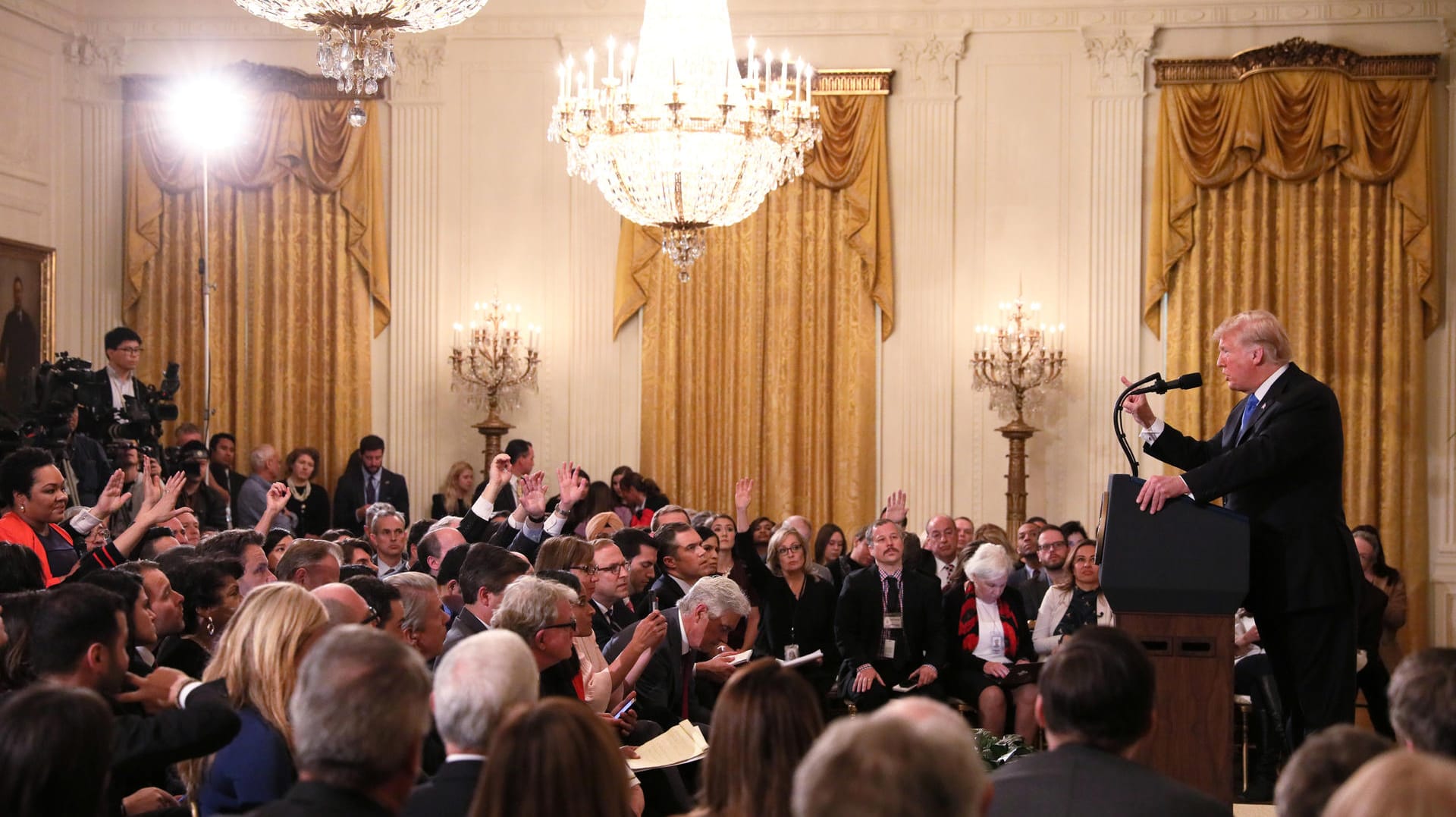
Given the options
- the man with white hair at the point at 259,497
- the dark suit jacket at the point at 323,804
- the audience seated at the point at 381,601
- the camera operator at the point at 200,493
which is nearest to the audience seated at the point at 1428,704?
the dark suit jacket at the point at 323,804

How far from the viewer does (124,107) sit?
1255cm

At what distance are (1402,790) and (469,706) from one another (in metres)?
1.69

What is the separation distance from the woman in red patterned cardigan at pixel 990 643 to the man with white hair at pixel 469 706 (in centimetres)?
528

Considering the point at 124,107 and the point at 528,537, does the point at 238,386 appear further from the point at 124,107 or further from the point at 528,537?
the point at 528,537

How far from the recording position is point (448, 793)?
2.80 meters

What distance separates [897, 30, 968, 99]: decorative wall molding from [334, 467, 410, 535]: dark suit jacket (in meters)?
5.20

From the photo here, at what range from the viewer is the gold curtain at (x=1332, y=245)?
11.7 meters

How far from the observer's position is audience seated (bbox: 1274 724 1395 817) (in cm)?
231

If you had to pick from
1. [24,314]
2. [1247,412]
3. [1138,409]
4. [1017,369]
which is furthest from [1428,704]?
[24,314]

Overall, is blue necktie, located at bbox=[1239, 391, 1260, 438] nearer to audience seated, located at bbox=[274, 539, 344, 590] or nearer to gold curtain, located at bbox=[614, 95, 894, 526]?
audience seated, located at bbox=[274, 539, 344, 590]

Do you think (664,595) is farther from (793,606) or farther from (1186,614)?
(1186,614)

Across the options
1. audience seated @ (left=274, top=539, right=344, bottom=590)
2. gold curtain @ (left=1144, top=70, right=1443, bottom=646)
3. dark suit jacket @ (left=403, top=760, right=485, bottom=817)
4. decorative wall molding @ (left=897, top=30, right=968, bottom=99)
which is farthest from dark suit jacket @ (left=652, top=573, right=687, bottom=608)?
decorative wall molding @ (left=897, top=30, right=968, bottom=99)

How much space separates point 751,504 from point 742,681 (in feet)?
31.3

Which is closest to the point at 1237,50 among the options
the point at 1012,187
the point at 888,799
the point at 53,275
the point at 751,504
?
the point at 1012,187
